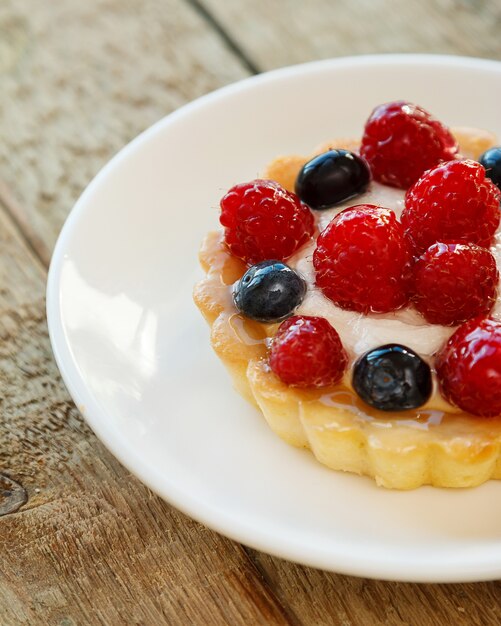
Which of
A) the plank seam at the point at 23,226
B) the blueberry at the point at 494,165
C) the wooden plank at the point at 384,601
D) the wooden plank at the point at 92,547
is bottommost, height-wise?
the wooden plank at the point at 384,601

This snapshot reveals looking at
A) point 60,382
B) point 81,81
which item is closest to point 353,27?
point 81,81

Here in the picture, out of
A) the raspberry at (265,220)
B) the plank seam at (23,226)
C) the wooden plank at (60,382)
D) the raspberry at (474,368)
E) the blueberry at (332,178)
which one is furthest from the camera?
the plank seam at (23,226)

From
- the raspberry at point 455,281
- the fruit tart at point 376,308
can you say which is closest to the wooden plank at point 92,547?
the fruit tart at point 376,308

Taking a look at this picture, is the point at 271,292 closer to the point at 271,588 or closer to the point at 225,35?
the point at 271,588

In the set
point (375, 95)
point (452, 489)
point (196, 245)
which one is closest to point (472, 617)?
point (452, 489)

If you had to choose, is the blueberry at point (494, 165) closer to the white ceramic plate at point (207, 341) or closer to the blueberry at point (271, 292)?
the white ceramic plate at point (207, 341)

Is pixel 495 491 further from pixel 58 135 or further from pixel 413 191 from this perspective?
pixel 58 135
